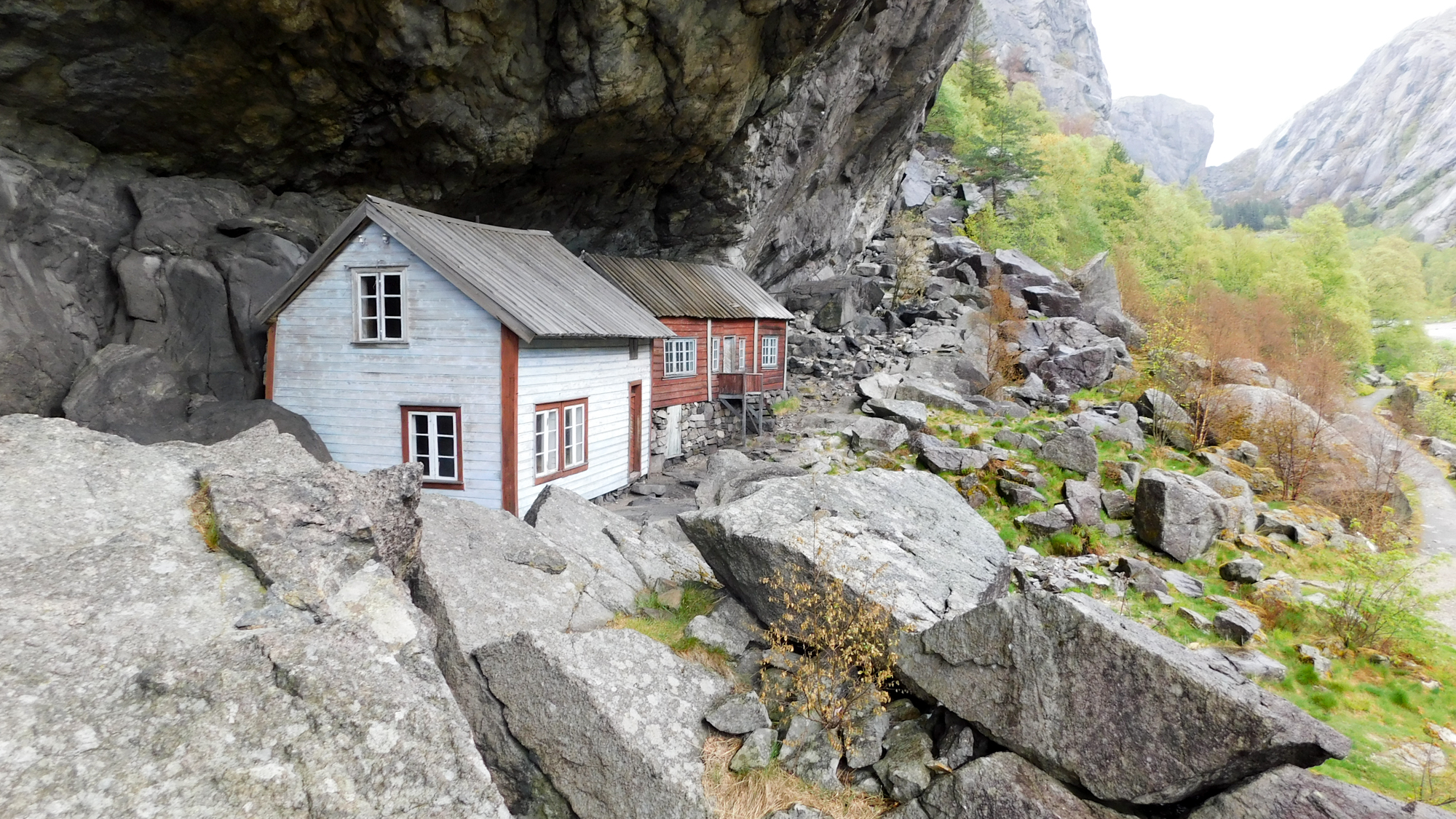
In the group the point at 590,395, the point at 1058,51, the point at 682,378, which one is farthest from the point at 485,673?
the point at 1058,51

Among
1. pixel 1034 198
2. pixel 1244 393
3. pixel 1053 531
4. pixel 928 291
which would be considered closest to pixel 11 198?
pixel 1053 531

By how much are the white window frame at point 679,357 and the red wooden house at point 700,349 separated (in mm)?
24

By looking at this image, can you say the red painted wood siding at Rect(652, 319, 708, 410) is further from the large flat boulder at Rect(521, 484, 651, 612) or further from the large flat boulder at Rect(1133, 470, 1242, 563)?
the large flat boulder at Rect(1133, 470, 1242, 563)

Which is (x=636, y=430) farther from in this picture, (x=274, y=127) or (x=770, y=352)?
(x=274, y=127)

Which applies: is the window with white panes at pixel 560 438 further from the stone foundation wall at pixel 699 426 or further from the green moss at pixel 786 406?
the green moss at pixel 786 406

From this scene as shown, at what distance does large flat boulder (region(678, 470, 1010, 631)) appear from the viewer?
6441mm

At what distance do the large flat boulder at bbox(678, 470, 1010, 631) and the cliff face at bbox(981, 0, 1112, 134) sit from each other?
106046mm

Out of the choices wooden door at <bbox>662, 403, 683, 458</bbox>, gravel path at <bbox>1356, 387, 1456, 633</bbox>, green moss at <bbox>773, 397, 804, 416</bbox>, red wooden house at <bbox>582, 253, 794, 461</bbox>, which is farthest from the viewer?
green moss at <bbox>773, 397, 804, 416</bbox>

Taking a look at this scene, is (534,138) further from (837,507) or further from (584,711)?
(584,711)

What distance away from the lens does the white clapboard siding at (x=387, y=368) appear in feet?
45.3

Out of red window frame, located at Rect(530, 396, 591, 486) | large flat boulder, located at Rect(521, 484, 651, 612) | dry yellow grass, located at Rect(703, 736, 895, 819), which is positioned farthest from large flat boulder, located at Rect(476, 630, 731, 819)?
red window frame, located at Rect(530, 396, 591, 486)

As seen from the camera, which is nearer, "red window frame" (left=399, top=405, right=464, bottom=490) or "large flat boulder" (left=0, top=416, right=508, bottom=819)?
"large flat boulder" (left=0, top=416, right=508, bottom=819)

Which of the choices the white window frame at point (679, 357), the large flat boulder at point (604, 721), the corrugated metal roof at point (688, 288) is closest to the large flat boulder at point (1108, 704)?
the large flat boulder at point (604, 721)

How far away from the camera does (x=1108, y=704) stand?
4598 mm
